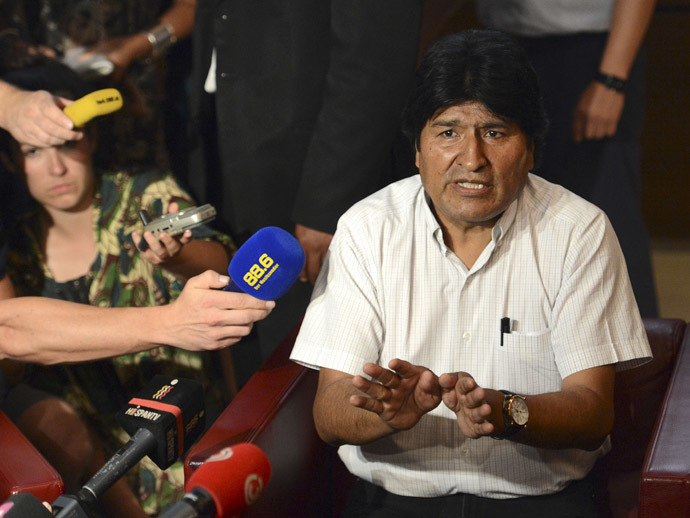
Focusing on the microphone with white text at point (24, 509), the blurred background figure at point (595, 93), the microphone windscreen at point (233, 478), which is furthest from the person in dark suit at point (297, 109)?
the microphone with white text at point (24, 509)

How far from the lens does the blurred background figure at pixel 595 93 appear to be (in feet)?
7.50

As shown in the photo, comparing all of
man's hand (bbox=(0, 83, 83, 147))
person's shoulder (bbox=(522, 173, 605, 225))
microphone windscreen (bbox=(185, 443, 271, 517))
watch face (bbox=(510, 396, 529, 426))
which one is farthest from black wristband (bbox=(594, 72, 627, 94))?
microphone windscreen (bbox=(185, 443, 271, 517))

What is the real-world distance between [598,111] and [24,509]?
6.26 ft

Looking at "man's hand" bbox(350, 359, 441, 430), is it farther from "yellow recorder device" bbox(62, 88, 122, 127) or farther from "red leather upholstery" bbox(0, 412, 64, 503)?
"yellow recorder device" bbox(62, 88, 122, 127)

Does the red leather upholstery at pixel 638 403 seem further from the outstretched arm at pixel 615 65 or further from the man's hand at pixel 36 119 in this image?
the man's hand at pixel 36 119

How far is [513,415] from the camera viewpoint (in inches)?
51.7

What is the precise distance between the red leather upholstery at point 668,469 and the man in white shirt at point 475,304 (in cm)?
10

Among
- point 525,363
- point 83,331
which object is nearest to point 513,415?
point 525,363

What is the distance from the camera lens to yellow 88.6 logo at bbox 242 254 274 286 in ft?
4.55

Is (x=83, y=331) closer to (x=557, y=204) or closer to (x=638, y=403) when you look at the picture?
(x=557, y=204)

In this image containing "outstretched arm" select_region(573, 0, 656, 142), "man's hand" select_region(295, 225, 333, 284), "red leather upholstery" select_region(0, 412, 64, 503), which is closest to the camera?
"red leather upholstery" select_region(0, 412, 64, 503)

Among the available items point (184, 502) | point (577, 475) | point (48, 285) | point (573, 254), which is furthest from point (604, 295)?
point (48, 285)

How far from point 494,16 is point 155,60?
39.4 inches

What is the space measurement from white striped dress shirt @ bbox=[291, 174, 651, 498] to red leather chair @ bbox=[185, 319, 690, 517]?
0.30 feet
